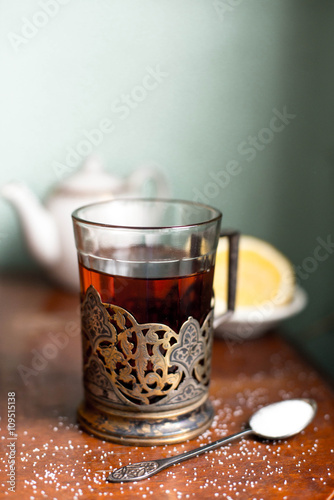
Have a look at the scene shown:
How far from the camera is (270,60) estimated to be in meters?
0.97

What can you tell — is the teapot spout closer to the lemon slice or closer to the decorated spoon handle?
the lemon slice

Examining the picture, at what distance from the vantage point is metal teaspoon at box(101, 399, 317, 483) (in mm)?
496

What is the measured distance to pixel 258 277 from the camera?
0.85 metres

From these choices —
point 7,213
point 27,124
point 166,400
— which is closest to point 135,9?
point 27,124

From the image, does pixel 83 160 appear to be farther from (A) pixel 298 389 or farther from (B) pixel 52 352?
(A) pixel 298 389

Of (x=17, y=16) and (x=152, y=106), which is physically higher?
(x=17, y=16)

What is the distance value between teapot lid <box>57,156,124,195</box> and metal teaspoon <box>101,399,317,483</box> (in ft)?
1.56

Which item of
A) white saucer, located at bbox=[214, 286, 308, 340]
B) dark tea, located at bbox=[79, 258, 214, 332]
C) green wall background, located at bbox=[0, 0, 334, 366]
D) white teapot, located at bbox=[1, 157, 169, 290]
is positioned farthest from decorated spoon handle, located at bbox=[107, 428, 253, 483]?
green wall background, located at bbox=[0, 0, 334, 366]

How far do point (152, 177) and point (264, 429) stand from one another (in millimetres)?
497

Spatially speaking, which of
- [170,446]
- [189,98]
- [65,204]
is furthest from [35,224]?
[170,446]

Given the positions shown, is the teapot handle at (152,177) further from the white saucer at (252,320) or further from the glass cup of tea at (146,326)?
the glass cup of tea at (146,326)

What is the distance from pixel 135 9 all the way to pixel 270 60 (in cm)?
25

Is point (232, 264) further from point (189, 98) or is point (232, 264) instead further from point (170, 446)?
point (189, 98)

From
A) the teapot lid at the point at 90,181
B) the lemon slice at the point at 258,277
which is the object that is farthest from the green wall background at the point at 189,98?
the lemon slice at the point at 258,277
